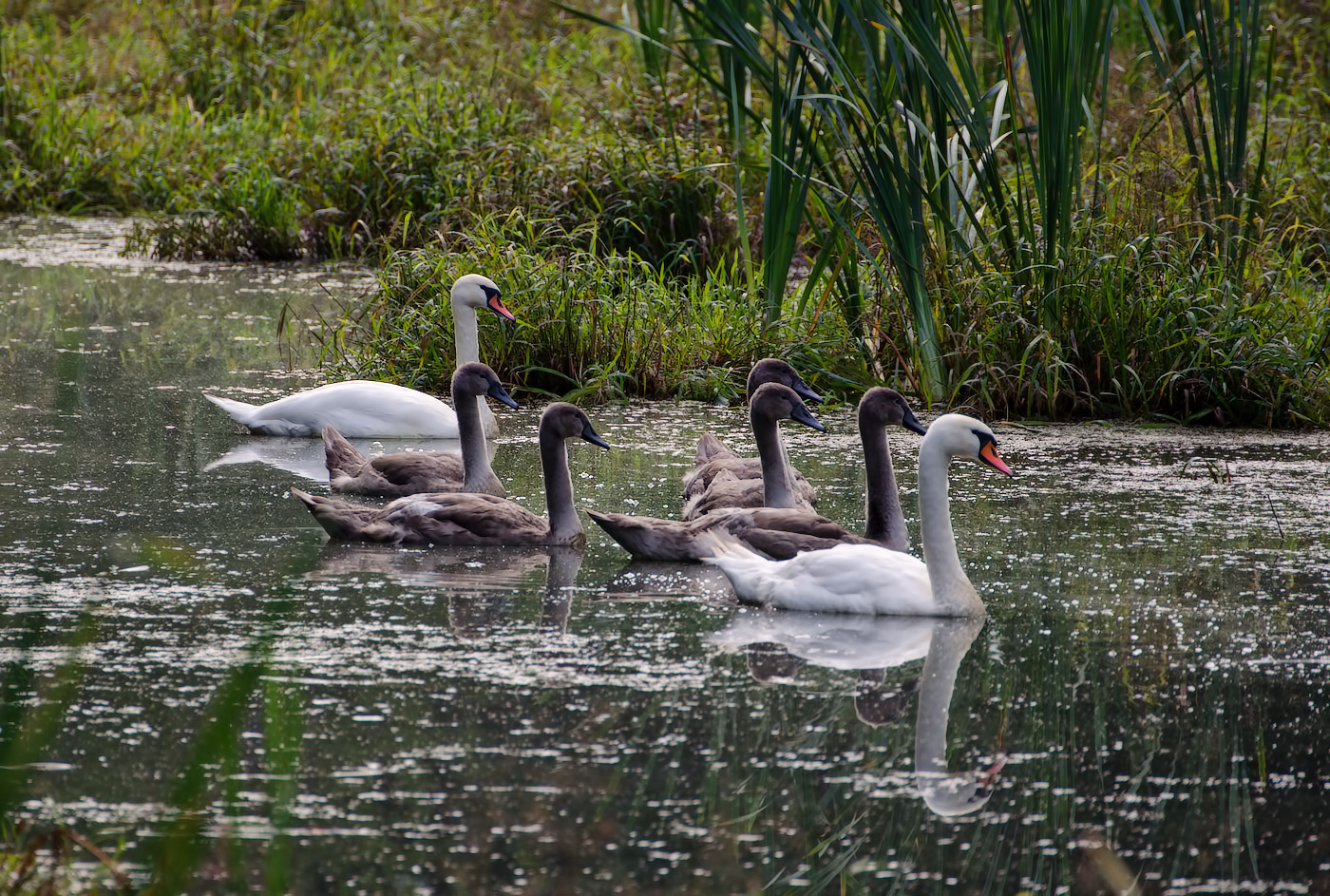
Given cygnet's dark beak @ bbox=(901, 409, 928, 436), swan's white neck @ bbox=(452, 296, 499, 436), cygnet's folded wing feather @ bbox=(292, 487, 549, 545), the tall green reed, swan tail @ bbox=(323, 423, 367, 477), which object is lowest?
cygnet's folded wing feather @ bbox=(292, 487, 549, 545)

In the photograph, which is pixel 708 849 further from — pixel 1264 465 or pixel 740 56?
pixel 740 56

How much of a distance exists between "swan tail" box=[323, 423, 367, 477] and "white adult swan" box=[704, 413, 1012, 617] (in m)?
1.95

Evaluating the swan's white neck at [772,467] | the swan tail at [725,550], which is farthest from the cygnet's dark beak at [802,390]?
the swan tail at [725,550]

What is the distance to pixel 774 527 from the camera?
5590 mm

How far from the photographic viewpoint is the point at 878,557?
511 cm

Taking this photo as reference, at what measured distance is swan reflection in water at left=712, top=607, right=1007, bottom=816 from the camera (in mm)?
3688

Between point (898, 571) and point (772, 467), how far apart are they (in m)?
1.07

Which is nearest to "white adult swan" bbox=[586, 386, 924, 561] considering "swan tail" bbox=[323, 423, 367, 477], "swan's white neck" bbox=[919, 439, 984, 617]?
"swan's white neck" bbox=[919, 439, 984, 617]

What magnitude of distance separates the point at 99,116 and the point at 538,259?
26.9 ft

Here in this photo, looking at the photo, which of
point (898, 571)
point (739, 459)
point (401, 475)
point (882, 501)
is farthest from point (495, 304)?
point (898, 571)

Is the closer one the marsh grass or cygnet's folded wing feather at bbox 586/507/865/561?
cygnet's folded wing feather at bbox 586/507/865/561

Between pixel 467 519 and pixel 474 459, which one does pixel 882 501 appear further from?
pixel 474 459

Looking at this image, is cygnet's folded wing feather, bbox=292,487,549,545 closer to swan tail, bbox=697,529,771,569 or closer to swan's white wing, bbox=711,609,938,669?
swan tail, bbox=697,529,771,569

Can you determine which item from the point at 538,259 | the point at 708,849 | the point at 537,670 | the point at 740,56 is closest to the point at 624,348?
the point at 538,259
